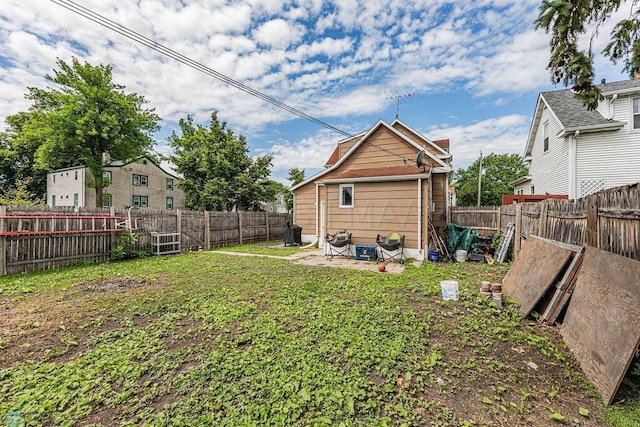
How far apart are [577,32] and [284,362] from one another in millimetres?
5368

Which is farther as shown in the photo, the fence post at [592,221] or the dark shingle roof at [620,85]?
the dark shingle roof at [620,85]

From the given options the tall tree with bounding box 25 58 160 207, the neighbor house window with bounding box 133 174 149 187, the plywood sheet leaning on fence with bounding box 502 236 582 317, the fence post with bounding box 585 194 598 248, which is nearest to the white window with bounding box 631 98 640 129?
the plywood sheet leaning on fence with bounding box 502 236 582 317

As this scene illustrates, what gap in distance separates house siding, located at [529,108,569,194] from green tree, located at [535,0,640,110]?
8.74 metres

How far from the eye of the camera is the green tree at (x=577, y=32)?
310 cm

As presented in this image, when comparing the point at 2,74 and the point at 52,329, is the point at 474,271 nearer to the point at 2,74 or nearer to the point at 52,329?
the point at 52,329

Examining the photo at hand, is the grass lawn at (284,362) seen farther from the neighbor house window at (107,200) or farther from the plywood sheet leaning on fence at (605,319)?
the neighbor house window at (107,200)

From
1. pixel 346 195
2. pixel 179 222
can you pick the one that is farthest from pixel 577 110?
pixel 179 222

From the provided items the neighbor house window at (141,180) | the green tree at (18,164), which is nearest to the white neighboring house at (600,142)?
the neighbor house window at (141,180)

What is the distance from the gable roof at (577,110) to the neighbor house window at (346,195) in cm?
776

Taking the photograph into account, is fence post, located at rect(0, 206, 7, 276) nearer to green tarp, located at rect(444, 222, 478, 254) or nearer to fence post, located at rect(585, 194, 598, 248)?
fence post, located at rect(585, 194, 598, 248)

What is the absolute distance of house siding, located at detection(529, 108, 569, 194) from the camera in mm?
10672

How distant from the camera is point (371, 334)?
3.29 metres

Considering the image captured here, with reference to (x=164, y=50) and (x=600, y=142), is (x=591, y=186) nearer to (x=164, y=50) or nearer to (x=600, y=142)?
(x=600, y=142)

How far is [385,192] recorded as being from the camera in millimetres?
8977
